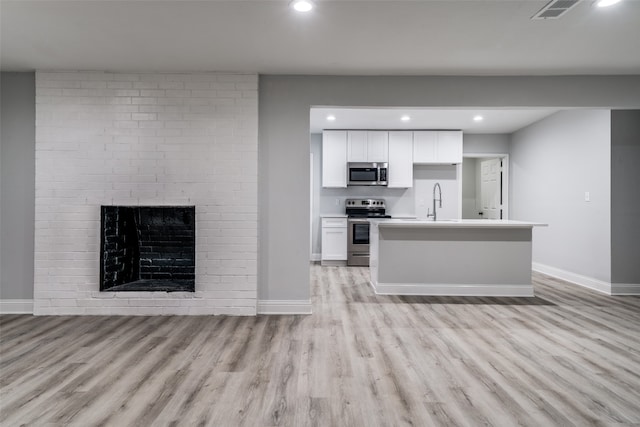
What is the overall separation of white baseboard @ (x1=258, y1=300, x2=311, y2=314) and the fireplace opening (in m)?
0.73

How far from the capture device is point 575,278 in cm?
513

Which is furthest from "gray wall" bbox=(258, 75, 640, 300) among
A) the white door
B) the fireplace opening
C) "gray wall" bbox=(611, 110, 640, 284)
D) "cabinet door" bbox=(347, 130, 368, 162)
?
the white door

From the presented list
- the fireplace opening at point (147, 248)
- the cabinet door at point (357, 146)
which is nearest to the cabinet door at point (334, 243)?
the cabinet door at point (357, 146)

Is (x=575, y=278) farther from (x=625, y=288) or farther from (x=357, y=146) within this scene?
(x=357, y=146)

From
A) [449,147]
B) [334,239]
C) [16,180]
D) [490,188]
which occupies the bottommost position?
[334,239]

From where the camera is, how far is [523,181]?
6516mm

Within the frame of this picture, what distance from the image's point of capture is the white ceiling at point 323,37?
2516 mm

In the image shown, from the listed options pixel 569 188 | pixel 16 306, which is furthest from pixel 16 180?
pixel 569 188

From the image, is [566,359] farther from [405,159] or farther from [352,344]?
[405,159]

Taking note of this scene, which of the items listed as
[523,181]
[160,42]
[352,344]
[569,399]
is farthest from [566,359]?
[523,181]

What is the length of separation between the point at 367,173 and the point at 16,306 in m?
5.19

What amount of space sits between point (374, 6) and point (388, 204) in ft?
16.2

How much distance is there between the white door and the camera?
7242 mm

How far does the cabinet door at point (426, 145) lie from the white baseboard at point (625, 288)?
3305 mm
